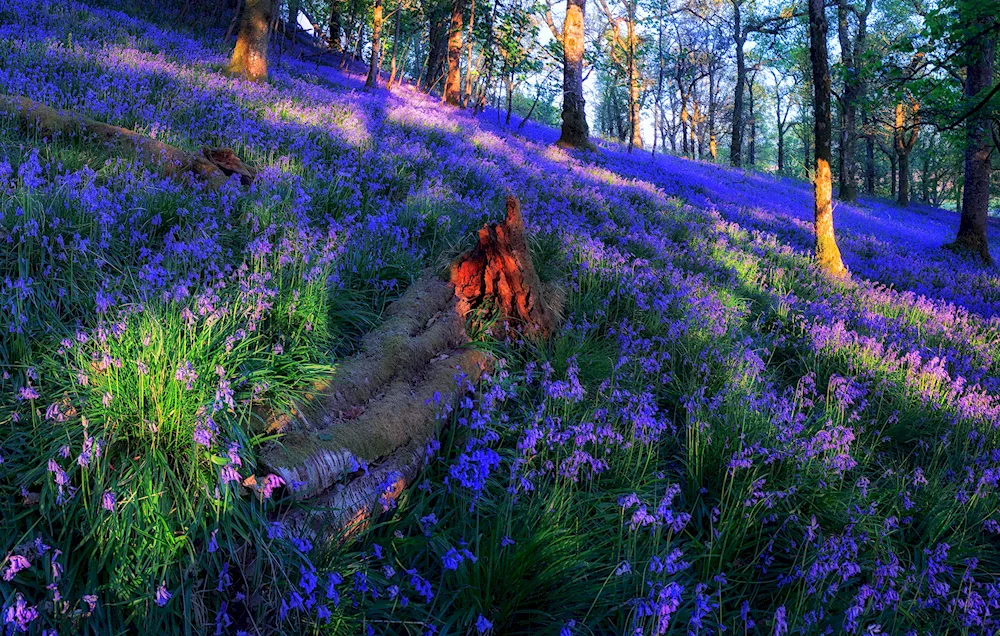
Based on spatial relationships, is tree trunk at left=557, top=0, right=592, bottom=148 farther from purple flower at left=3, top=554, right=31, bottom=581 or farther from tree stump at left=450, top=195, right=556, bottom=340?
purple flower at left=3, top=554, right=31, bottom=581

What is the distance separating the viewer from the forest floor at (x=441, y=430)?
1837mm

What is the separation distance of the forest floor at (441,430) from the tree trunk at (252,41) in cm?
378

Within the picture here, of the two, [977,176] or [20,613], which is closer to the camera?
[20,613]

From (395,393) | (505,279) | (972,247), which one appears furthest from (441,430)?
(972,247)

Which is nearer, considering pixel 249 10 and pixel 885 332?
pixel 885 332

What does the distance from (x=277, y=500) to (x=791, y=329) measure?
18.0 ft

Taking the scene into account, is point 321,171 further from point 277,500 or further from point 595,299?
point 277,500

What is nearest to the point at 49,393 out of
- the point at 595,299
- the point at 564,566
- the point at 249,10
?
the point at 564,566

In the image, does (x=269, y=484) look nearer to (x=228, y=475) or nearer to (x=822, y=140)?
(x=228, y=475)

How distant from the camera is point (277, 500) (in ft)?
6.93

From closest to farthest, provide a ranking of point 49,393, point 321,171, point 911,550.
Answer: point 49,393 → point 911,550 → point 321,171

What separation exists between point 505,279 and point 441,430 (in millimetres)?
1398

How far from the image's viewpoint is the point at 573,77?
50.5 ft

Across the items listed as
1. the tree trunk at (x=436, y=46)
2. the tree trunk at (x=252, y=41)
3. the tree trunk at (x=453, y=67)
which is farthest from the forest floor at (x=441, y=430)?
the tree trunk at (x=436, y=46)
